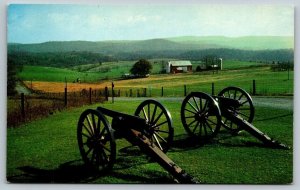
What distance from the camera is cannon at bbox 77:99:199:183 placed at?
6238mm

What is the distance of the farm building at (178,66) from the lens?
7.32 m

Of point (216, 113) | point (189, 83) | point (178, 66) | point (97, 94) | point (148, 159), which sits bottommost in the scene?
point (148, 159)

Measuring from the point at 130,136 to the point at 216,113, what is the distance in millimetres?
1357

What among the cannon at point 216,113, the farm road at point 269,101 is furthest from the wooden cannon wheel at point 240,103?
the farm road at point 269,101

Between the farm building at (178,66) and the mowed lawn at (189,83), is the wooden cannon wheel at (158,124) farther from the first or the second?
the farm building at (178,66)

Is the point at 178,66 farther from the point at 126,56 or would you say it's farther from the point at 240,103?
the point at 240,103

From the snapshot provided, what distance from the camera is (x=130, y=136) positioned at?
21.0 feet

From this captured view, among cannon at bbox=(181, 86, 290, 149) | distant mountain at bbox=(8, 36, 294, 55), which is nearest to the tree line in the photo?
distant mountain at bbox=(8, 36, 294, 55)

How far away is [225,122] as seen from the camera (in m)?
7.55

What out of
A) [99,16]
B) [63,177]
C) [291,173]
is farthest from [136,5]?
[291,173]

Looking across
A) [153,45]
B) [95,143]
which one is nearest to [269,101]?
[153,45]

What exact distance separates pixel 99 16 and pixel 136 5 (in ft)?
1.72

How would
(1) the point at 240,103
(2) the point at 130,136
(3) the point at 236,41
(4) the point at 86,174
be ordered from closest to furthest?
(2) the point at 130,136, (4) the point at 86,174, (3) the point at 236,41, (1) the point at 240,103

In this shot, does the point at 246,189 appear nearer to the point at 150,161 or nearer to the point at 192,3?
A: the point at 150,161
